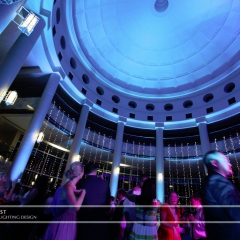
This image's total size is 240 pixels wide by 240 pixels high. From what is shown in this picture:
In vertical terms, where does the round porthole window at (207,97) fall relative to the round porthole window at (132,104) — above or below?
above

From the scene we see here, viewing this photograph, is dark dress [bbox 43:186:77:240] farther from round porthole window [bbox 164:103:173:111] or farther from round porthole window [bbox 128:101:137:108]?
round porthole window [bbox 164:103:173:111]

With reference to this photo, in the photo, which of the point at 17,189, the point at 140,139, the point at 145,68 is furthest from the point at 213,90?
the point at 17,189

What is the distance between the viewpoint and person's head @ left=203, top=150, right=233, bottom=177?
1.57 metres

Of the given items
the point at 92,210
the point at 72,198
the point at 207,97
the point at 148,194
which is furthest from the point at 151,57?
the point at 72,198

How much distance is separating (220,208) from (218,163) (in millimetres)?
424

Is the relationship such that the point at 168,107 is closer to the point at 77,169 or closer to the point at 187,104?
the point at 187,104

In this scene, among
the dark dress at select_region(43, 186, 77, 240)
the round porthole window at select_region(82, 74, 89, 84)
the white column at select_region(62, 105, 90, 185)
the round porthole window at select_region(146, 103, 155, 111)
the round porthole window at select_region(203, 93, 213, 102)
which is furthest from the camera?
the round porthole window at select_region(146, 103, 155, 111)

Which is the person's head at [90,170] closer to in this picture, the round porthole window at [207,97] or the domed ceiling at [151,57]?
the domed ceiling at [151,57]

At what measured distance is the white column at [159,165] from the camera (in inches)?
558

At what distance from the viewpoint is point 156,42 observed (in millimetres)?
17547

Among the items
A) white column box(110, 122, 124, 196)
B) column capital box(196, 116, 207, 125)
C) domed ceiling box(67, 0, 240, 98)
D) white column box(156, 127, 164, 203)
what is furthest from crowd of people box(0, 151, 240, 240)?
domed ceiling box(67, 0, 240, 98)

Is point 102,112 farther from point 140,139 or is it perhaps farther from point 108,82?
point 140,139

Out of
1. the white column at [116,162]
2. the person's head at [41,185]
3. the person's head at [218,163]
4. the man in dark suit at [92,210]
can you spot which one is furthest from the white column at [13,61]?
the white column at [116,162]

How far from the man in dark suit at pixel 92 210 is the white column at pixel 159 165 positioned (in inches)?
532
